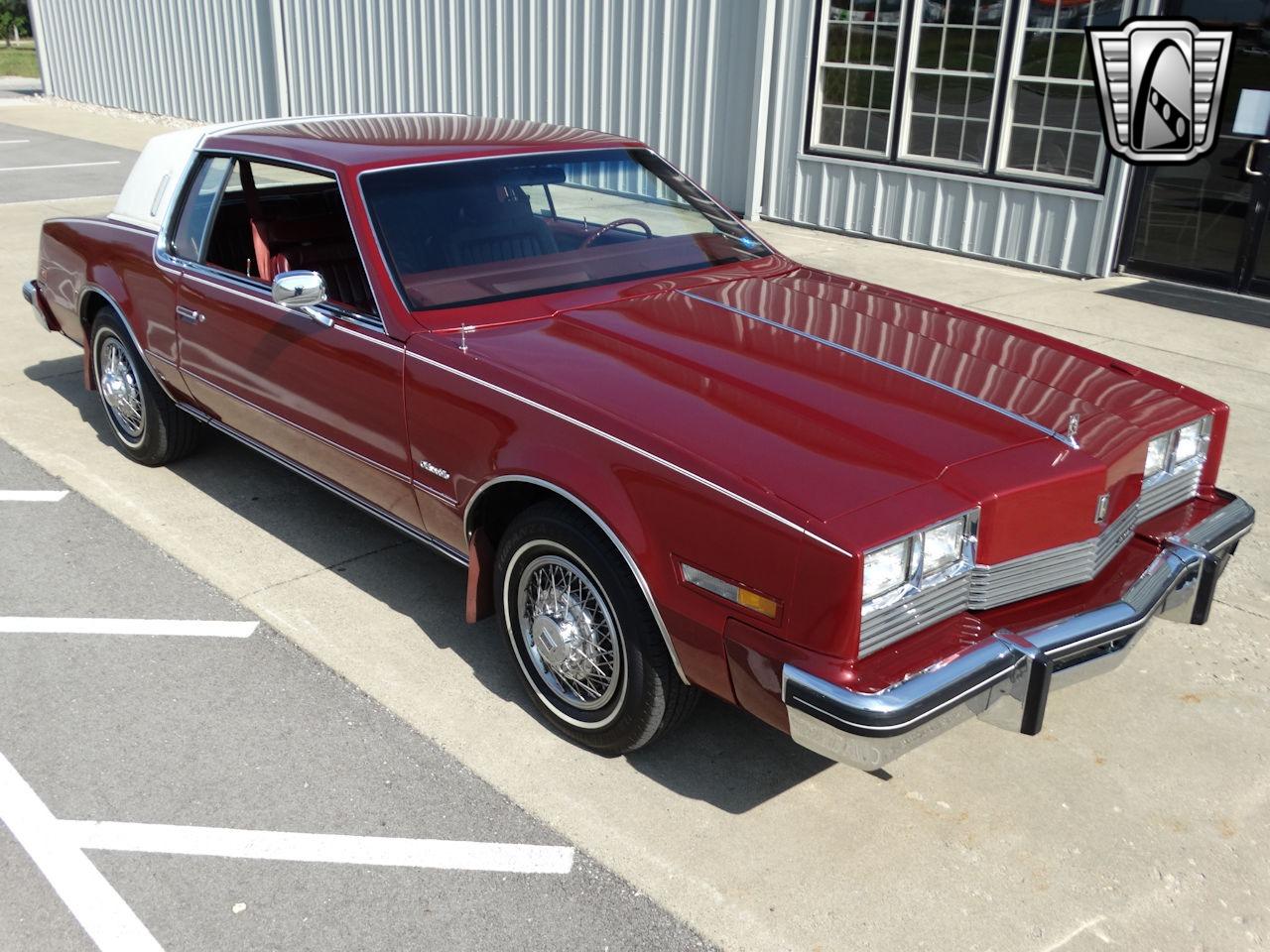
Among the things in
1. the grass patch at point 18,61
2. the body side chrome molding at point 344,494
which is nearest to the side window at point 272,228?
the body side chrome molding at point 344,494

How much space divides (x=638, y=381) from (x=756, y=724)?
1177 mm

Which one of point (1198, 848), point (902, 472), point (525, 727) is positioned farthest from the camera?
point (525, 727)

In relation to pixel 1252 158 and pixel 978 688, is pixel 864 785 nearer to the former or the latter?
pixel 978 688

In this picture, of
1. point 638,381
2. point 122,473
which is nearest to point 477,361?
point 638,381

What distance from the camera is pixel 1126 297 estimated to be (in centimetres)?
915

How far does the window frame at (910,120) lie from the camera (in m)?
9.61

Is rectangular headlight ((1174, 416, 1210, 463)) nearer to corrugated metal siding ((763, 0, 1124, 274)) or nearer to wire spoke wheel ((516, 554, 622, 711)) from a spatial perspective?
wire spoke wheel ((516, 554, 622, 711))

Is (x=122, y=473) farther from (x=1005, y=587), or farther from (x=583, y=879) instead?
(x=1005, y=587)

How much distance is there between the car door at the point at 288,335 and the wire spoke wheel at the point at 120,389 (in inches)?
28.3

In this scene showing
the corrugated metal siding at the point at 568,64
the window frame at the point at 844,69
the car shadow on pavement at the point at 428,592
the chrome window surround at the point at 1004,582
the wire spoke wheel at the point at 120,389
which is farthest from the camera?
the corrugated metal siding at the point at 568,64

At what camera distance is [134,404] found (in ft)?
18.6

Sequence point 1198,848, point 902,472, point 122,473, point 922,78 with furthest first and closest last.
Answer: point 922,78 → point 122,473 → point 1198,848 → point 902,472

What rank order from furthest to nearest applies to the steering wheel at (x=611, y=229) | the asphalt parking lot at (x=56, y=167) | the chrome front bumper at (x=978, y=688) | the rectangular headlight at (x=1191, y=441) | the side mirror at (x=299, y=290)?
the asphalt parking lot at (x=56, y=167)
the steering wheel at (x=611, y=229)
the side mirror at (x=299, y=290)
the rectangular headlight at (x=1191, y=441)
the chrome front bumper at (x=978, y=688)

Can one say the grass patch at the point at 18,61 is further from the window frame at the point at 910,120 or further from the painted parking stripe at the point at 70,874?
the painted parking stripe at the point at 70,874
